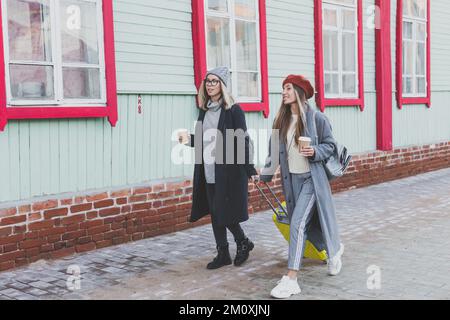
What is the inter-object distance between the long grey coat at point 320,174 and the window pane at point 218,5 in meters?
3.49

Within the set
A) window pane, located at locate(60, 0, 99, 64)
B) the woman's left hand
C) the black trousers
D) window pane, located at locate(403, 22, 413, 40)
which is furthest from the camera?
window pane, located at locate(403, 22, 413, 40)

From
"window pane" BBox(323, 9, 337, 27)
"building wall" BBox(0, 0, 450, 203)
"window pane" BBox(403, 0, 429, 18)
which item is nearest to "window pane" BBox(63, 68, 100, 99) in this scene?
"building wall" BBox(0, 0, 450, 203)

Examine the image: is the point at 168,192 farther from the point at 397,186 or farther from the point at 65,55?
the point at 397,186

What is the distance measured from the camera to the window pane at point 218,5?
8655 mm

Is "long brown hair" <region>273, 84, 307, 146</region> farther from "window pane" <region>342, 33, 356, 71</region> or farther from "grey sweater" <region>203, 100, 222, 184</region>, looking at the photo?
"window pane" <region>342, 33, 356, 71</region>

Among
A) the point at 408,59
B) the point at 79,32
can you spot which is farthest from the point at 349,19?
the point at 79,32

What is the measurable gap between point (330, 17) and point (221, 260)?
640 centimetres

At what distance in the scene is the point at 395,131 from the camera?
1284cm

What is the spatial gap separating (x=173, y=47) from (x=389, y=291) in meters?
4.25

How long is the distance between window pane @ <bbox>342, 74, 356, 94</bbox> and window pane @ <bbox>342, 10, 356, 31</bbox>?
88 centimetres

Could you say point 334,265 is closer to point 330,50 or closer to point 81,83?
point 81,83

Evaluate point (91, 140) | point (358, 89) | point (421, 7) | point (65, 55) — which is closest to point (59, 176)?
point (91, 140)

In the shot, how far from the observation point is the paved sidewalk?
5.37m

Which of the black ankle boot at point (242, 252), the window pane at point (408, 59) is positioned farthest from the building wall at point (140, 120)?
the window pane at point (408, 59)
